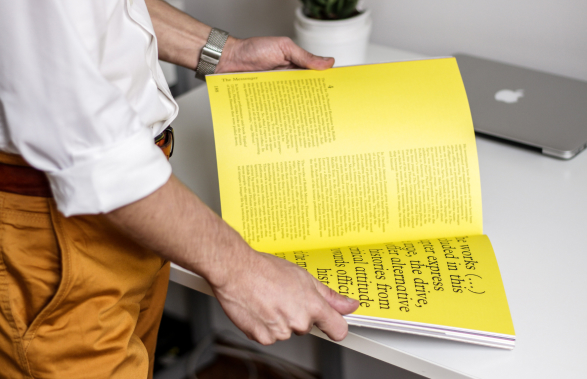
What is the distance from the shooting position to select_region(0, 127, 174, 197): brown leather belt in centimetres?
57

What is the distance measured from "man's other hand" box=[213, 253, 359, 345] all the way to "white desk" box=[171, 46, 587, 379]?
42 millimetres

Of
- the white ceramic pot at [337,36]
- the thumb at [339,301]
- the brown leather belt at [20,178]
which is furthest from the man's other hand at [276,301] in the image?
the white ceramic pot at [337,36]

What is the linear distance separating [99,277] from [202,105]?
56 centimetres

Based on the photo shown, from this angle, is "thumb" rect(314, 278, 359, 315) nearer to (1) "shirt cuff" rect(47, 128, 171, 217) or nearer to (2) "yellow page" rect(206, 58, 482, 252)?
(2) "yellow page" rect(206, 58, 482, 252)

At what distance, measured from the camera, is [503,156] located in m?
0.92

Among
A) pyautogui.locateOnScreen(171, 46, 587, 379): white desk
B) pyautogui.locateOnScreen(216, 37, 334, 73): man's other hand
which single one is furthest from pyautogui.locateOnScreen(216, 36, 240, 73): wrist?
pyautogui.locateOnScreen(171, 46, 587, 379): white desk

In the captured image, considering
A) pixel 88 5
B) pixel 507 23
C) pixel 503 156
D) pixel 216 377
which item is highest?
pixel 88 5

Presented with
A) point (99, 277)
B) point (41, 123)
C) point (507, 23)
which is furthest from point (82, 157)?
point (507, 23)

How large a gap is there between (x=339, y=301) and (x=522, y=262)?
27 centimetres

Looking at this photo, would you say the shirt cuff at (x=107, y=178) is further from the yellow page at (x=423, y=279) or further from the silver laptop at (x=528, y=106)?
the silver laptop at (x=528, y=106)

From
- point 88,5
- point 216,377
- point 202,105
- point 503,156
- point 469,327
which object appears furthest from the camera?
point 216,377

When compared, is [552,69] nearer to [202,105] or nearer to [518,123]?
[518,123]

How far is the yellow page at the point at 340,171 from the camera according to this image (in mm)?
694

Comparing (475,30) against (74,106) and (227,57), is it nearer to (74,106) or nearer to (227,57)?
(227,57)
